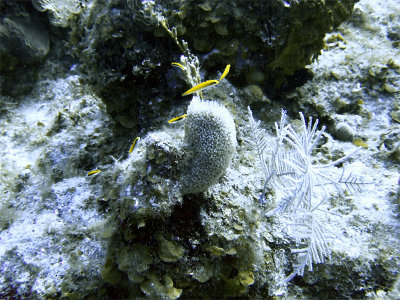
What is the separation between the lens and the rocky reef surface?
1998mm

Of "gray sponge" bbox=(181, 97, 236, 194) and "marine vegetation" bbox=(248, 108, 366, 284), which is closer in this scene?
"gray sponge" bbox=(181, 97, 236, 194)

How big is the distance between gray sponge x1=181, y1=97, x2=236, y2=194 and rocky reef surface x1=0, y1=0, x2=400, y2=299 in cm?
1

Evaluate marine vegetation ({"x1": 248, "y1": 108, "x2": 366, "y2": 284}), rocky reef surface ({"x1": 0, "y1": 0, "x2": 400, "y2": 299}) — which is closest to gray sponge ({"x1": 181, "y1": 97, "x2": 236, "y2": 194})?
rocky reef surface ({"x1": 0, "y1": 0, "x2": 400, "y2": 299})

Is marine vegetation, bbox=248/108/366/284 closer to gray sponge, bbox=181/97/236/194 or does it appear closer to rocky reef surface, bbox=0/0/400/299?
rocky reef surface, bbox=0/0/400/299

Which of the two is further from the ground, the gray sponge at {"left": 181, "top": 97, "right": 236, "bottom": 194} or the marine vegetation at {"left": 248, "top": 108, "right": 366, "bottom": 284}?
the gray sponge at {"left": 181, "top": 97, "right": 236, "bottom": 194}

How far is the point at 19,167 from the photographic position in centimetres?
346

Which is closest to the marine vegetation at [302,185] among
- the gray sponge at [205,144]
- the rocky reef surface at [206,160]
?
the rocky reef surface at [206,160]

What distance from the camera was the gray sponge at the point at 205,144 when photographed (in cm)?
191

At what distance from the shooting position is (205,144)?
1940 mm

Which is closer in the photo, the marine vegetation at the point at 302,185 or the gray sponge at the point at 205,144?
the gray sponge at the point at 205,144

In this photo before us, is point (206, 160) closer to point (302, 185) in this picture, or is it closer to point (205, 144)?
point (205, 144)

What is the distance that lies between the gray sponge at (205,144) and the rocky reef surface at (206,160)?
0.04 ft

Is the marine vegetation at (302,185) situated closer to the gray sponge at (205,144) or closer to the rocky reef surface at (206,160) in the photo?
the rocky reef surface at (206,160)

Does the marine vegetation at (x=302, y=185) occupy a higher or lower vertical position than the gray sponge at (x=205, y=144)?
lower
